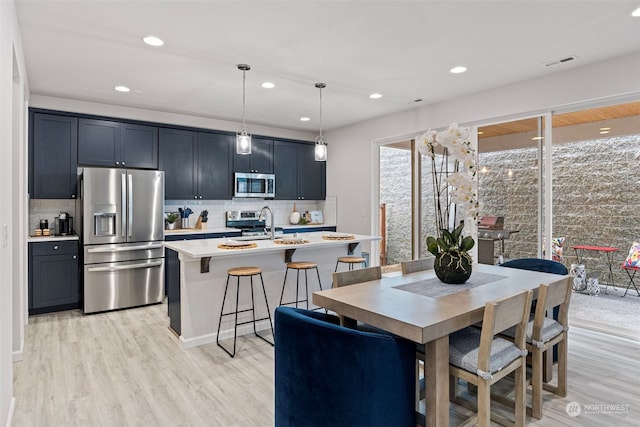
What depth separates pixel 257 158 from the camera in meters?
6.16

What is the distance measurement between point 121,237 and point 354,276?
3.32 meters

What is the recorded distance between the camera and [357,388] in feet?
5.04

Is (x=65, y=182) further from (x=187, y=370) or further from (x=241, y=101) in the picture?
(x=187, y=370)

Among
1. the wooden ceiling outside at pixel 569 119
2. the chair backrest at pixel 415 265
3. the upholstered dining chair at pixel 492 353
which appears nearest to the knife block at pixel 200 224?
the chair backrest at pixel 415 265

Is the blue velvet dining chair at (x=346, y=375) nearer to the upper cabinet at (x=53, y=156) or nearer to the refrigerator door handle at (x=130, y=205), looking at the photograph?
the refrigerator door handle at (x=130, y=205)

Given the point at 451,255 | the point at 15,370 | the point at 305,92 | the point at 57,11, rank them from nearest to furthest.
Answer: the point at 451,255, the point at 57,11, the point at 15,370, the point at 305,92

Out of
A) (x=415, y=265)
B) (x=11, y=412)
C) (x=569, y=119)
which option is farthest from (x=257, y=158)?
(x=11, y=412)

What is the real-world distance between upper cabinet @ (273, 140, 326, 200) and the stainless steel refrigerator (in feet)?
7.10

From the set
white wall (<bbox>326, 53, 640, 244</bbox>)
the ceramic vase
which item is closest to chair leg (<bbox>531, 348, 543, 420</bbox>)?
the ceramic vase

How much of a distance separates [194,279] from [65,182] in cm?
252

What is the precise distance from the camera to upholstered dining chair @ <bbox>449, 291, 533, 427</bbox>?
5.77 ft

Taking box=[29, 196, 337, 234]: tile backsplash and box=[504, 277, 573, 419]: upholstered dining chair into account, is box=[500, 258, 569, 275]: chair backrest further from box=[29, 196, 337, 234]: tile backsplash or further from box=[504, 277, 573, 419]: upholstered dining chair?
box=[29, 196, 337, 234]: tile backsplash

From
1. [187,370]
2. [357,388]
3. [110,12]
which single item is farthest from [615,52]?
[187,370]

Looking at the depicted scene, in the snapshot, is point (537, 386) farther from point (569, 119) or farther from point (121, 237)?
point (121, 237)
